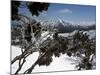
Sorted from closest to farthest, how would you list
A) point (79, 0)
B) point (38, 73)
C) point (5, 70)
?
point (5, 70)
point (38, 73)
point (79, 0)

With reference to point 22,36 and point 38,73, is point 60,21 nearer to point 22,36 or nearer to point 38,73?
point 22,36

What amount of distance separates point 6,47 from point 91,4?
3.80 ft

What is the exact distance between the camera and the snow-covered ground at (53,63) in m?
2.20

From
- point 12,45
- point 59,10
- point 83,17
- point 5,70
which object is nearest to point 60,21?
point 59,10

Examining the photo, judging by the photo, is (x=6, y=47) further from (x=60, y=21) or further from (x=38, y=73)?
(x=60, y=21)

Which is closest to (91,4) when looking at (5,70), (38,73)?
(38,73)

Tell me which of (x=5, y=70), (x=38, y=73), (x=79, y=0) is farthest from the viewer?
(x=79, y=0)

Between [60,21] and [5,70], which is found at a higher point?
[60,21]

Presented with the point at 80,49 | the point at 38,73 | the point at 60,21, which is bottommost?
the point at 38,73

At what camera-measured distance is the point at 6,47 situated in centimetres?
216

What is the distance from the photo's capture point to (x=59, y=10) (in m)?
2.38

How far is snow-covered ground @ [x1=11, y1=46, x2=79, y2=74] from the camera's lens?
7.20ft

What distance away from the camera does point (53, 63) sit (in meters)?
2.35

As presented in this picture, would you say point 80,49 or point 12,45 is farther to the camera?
point 80,49
